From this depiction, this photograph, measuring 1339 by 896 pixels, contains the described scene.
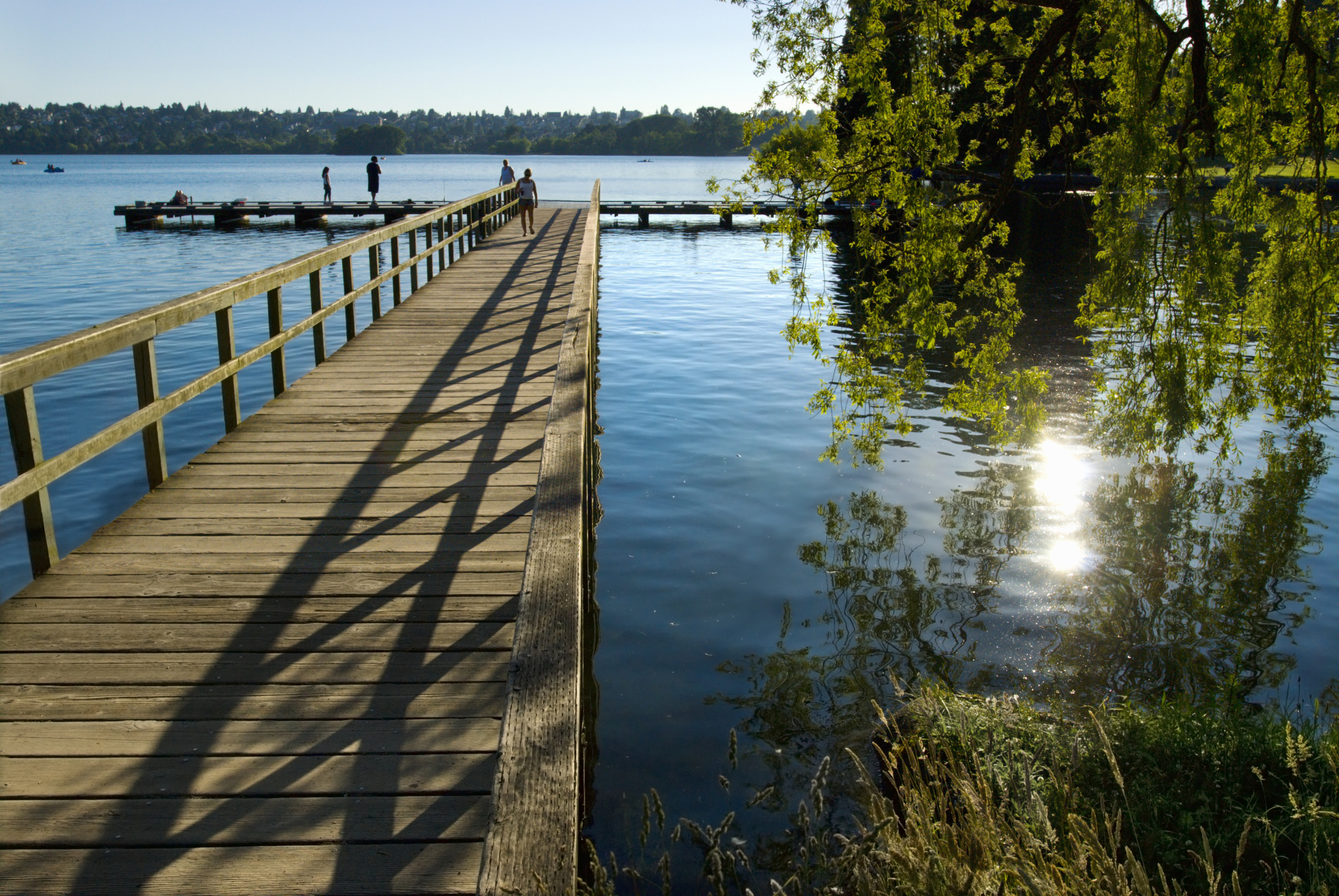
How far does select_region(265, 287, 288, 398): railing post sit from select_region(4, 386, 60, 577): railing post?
11.0ft

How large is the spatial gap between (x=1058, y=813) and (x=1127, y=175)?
5157 mm

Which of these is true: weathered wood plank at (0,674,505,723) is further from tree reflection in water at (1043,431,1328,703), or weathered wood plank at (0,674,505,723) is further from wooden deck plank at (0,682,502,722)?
tree reflection in water at (1043,431,1328,703)

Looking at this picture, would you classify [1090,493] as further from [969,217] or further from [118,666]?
[118,666]

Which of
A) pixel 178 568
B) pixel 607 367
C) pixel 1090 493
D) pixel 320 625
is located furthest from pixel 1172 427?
pixel 607 367

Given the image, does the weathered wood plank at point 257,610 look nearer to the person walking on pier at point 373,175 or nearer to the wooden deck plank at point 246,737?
the wooden deck plank at point 246,737

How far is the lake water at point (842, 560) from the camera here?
19.5ft

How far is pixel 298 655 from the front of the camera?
156 inches

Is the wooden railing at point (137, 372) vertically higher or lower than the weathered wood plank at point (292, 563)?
higher

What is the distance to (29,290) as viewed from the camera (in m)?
23.8

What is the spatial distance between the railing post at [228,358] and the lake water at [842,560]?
100 inches

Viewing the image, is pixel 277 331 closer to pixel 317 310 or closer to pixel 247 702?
pixel 317 310

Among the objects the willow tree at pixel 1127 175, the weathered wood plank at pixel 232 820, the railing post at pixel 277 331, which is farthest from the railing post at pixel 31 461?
the willow tree at pixel 1127 175

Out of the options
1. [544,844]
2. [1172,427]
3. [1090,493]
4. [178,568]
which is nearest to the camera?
[544,844]

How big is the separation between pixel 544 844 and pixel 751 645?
482 centimetres
